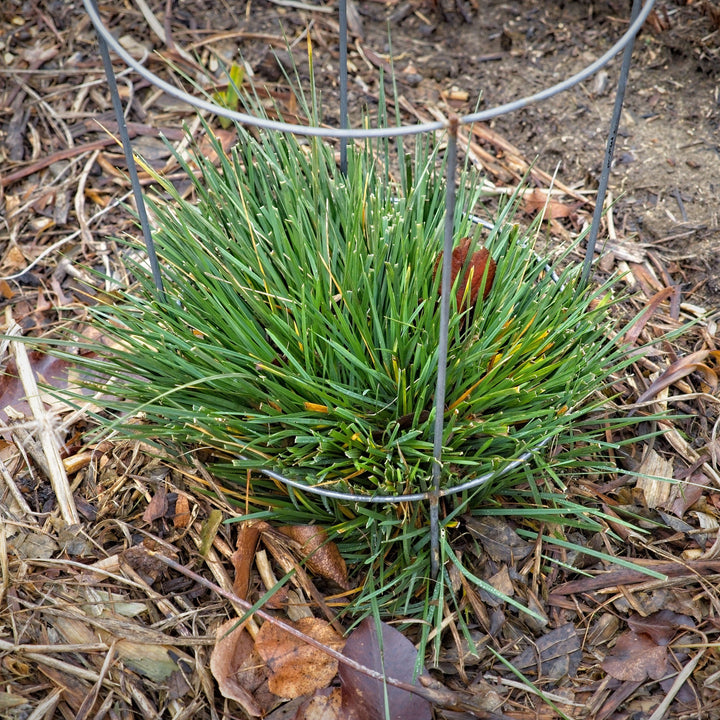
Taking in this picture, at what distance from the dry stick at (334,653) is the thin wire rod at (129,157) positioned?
1.77 feet

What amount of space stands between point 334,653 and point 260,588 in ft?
0.69

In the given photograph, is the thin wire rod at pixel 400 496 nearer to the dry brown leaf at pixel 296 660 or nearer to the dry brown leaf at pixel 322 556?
the dry brown leaf at pixel 322 556

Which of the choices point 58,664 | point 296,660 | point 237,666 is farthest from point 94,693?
point 296,660

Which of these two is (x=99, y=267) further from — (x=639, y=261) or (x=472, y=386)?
(x=639, y=261)

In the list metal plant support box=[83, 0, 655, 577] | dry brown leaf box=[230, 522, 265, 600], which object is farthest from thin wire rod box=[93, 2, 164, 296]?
dry brown leaf box=[230, 522, 265, 600]

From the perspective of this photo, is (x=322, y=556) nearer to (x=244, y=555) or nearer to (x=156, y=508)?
(x=244, y=555)

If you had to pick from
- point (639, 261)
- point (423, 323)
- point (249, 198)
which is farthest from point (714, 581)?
point (249, 198)

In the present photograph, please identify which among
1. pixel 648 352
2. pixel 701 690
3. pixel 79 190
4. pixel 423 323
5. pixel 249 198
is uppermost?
pixel 249 198

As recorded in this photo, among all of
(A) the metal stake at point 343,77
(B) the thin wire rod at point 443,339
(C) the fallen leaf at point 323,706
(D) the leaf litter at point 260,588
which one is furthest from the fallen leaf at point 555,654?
(A) the metal stake at point 343,77

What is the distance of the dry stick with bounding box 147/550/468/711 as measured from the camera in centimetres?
126

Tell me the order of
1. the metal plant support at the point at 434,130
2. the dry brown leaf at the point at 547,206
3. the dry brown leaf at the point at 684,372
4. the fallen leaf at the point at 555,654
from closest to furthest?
the metal plant support at the point at 434,130
the fallen leaf at the point at 555,654
the dry brown leaf at the point at 684,372
the dry brown leaf at the point at 547,206

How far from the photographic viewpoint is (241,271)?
1.47m

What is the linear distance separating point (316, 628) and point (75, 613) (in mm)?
442

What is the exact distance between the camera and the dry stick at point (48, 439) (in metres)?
1.56
